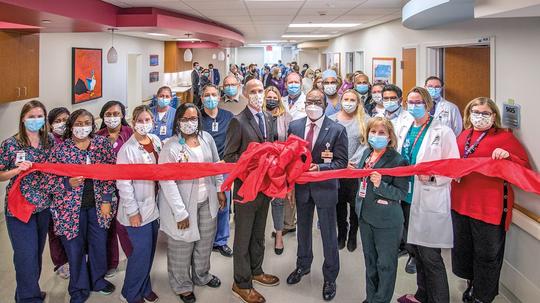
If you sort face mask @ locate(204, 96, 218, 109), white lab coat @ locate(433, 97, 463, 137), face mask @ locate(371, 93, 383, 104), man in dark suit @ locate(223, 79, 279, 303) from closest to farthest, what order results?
man in dark suit @ locate(223, 79, 279, 303)
face mask @ locate(204, 96, 218, 109)
white lab coat @ locate(433, 97, 463, 137)
face mask @ locate(371, 93, 383, 104)

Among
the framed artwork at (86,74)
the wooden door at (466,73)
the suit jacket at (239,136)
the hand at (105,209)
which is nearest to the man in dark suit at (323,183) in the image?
the suit jacket at (239,136)

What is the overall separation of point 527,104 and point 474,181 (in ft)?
3.07

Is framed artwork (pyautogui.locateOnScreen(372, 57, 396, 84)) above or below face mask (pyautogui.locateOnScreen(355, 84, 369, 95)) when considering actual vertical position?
above

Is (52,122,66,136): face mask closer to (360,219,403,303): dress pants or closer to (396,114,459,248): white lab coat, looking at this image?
(360,219,403,303): dress pants

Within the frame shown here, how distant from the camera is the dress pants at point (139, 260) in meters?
3.35

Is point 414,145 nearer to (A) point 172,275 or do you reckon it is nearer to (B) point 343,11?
(A) point 172,275

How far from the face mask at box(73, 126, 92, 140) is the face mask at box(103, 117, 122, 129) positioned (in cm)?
53

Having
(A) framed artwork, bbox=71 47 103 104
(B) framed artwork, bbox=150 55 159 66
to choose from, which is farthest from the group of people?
(B) framed artwork, bbox=150 55 159 66

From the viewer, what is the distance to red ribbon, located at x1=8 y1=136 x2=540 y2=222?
304 cm

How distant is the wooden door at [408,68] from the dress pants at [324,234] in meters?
4.75

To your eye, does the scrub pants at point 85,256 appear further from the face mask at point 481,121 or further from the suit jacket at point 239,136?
the face mask at point 481,121

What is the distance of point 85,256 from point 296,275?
5.90 ft

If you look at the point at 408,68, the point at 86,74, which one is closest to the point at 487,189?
the point at 408,68

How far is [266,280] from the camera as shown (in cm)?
380
